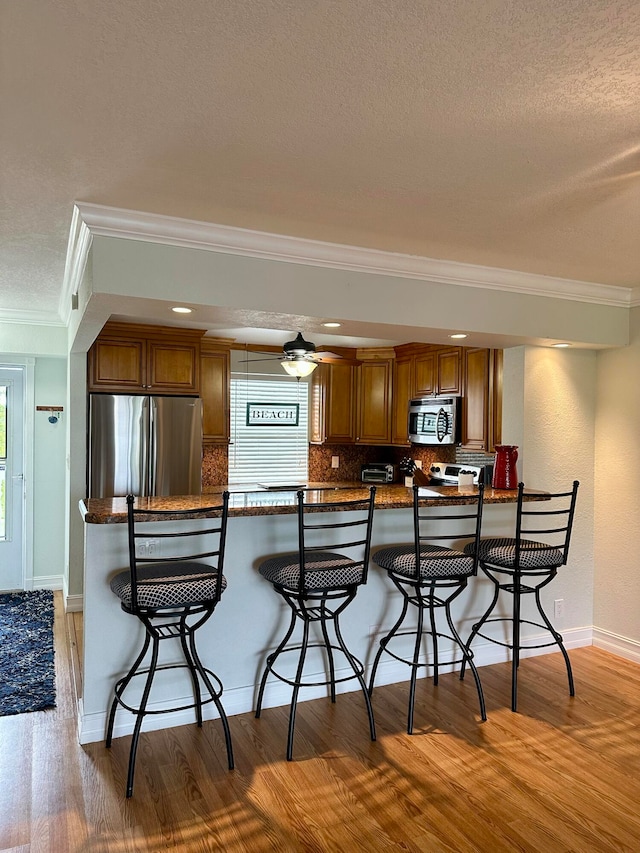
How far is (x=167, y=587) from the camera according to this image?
2.61 metres

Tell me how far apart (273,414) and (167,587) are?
3723 mm

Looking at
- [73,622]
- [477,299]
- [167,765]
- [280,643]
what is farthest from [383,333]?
[73,622]

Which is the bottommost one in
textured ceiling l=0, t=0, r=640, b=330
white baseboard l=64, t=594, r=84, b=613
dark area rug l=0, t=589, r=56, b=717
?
dark area rug l=0, t=589, r=56, b=717

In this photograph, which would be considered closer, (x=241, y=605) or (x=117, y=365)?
(x=241, y=605)

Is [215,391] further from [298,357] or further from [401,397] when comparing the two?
[401,397]

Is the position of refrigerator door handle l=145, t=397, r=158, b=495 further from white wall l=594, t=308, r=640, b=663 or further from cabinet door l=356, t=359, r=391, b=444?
white wall l=594, t=308, r=640, b=663

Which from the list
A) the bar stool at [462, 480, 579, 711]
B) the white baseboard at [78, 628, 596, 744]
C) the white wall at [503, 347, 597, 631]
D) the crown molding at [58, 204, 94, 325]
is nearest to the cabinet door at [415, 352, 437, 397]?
the white wall at [503, 347, 597, 631]

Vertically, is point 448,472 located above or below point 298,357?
below

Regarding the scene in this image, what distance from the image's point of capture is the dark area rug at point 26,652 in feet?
10.9

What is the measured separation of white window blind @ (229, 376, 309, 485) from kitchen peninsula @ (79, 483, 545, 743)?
2.42m

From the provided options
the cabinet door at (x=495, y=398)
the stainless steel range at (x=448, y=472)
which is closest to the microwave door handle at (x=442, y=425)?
the stainless steel range at (x=448, y=472)

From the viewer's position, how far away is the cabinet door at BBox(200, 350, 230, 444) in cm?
554

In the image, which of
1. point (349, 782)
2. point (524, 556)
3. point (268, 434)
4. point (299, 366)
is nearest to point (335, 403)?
point (268, 434)

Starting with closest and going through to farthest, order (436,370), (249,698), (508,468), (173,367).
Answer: (249,698) < (508,468) < (173,367) < (436,370)
